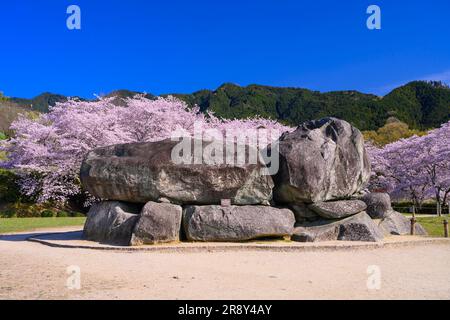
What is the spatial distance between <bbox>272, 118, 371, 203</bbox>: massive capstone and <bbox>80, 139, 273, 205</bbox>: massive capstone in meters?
0.73

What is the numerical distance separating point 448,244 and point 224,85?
9266 centimetres

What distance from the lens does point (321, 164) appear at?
13.8 metres

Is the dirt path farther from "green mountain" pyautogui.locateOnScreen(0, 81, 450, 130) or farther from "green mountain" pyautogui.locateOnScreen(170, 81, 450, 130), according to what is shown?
"green mountain" pyautogui.locateOnScreen(170, 81, 450, 130)

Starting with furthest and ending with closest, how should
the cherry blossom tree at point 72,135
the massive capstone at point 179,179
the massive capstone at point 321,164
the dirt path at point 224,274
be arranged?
the cherry blossom tree at point 72,135 → the massive capstone at point 321,164 → the massive capstone at point 179,179 → the dirt path at point 224,274

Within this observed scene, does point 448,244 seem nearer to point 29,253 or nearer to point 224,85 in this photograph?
point 29,253

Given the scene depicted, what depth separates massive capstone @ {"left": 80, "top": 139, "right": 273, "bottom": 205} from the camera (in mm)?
13508

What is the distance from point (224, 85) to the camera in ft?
341

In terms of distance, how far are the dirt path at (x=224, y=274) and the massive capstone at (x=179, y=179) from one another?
7.62 feet

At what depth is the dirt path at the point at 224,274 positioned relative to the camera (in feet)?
22.5

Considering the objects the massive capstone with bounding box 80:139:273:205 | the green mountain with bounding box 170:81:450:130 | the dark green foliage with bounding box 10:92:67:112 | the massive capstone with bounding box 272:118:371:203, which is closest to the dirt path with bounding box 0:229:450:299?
the massive capstone with bounding box 80:139:273:205

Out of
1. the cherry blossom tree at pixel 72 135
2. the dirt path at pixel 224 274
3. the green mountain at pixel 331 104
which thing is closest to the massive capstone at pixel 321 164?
the dirt path at pixel 224 274

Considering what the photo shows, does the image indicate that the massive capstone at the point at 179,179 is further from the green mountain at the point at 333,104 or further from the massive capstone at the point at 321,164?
the green mountain at the point at 333,104

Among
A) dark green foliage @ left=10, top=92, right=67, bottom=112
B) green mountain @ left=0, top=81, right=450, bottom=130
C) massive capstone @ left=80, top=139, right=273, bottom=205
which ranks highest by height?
dark green foliage @ left=10, top=92, right=67, bottom=112

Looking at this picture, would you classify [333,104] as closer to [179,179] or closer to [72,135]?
[72,135]
